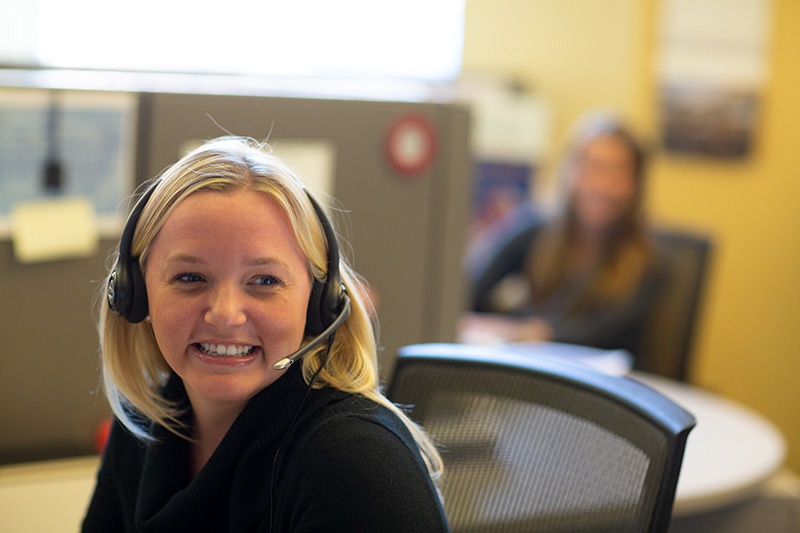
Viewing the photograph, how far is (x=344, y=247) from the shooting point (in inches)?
48.6

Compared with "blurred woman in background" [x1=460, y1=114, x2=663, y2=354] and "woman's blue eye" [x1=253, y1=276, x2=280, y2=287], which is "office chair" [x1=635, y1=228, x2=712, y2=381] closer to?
"blurred woman in background" [x1=460, y1=114, x2=663, y2=354]

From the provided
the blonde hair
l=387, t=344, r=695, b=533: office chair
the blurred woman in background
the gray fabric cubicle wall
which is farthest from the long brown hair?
the blonde hair

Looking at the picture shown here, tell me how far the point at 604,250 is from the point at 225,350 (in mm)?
1810

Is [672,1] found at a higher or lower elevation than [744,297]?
higher

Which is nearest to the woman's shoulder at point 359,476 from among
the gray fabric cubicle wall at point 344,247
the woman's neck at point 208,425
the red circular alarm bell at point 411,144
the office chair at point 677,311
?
the woman's neck at point 208,425

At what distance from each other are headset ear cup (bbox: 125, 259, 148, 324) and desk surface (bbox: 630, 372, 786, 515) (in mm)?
714

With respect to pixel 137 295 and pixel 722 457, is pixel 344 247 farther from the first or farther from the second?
pixel 722 457

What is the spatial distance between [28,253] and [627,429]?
2.52ft

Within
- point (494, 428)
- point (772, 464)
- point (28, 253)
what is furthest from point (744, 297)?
point (28, 253)

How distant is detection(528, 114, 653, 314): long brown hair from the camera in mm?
2324

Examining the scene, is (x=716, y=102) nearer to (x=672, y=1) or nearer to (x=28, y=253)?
(x=672, y=1)

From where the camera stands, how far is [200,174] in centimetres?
75

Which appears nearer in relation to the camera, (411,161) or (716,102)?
(411,161)

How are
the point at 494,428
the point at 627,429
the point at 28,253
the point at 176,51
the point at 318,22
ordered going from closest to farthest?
the point at 627,429 < the point at 494,428 < the point at 28,253 < the point at 176,51 < the point at 318,22
